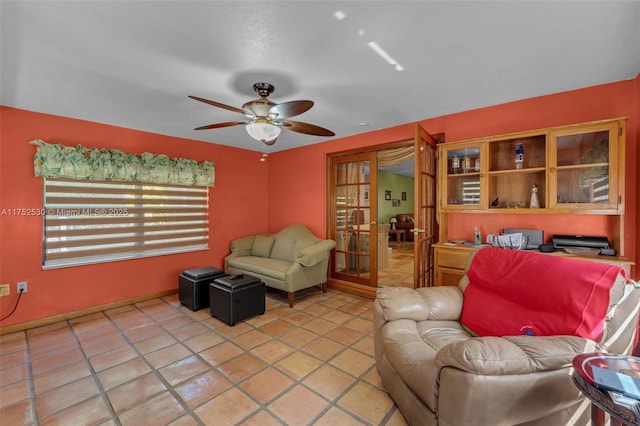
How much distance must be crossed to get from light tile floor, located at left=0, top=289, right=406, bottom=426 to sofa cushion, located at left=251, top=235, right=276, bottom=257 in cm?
140

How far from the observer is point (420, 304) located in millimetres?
Result: 1969

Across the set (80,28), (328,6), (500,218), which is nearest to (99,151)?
(80,28)

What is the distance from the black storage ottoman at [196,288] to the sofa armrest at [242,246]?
0.95m

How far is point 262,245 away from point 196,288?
140cm

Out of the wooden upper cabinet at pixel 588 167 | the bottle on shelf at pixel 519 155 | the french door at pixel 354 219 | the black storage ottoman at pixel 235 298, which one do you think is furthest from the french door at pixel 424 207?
the black storage ottoman at pixel 235 298

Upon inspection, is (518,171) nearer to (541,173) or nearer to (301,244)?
(541,173)

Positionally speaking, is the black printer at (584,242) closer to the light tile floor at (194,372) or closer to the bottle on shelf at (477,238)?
the bottle on shelf at (477,238)

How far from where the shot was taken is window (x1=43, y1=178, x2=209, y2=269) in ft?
10.2

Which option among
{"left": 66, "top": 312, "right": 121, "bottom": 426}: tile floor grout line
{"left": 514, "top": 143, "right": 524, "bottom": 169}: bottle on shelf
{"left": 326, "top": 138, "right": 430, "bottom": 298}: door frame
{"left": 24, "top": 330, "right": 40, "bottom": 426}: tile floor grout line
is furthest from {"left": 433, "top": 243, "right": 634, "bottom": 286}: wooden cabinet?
{"left": 24, "top": 330, "right": 40, "bottom": 426}: tile floor grout line

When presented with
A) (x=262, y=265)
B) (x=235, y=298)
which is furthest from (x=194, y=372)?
(x=262, y=265)

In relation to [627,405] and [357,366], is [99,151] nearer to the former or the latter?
[357,366]

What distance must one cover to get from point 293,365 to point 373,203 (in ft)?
8.16

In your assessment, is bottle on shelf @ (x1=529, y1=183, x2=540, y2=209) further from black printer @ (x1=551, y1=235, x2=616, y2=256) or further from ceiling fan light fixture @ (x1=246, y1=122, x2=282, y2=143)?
ceiling fan light fixture @ (x1=246, y1=122, x2=282, y2=143)

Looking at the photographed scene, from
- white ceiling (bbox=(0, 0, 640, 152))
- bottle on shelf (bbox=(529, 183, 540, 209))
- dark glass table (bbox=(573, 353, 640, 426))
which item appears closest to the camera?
dark glass table (bbox=(573, 353, 640, 426))
